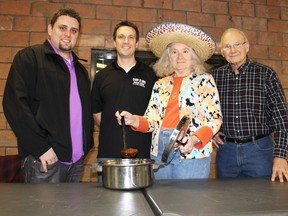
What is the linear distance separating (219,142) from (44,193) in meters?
1.17

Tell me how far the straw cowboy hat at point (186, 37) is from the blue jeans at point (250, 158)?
60cm

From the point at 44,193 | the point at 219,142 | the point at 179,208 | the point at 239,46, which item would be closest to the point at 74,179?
the point at 44,193

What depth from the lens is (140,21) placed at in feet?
9.00

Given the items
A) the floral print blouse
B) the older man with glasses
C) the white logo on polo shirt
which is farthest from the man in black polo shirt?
the older man with glasses

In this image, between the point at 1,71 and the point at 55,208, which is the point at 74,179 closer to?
the point at 55,208

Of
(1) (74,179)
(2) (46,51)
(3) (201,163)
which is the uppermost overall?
(2) (46,51)

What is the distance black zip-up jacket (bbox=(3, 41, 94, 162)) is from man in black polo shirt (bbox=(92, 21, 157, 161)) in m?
0.16

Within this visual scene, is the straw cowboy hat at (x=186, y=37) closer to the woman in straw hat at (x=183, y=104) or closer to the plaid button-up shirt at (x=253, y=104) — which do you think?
the woman in straw hat at (x=183, y=104)

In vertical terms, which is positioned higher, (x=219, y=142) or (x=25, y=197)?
(x=219, y=142)

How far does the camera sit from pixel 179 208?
2.56ft

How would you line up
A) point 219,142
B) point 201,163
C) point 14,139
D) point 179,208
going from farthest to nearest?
point 14,139 → point 219,142 → point 201,163 → point 179,208

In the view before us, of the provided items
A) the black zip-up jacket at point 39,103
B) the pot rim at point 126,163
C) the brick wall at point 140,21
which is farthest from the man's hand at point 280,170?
the brick wall at point 140,21

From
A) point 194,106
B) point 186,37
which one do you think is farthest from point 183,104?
point 186,37

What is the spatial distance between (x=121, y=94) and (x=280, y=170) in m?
1.02
